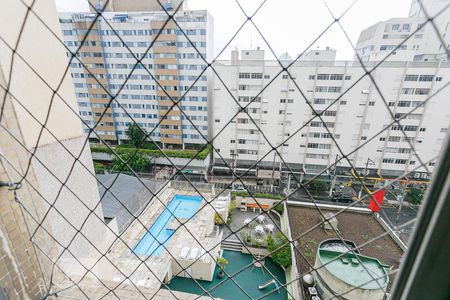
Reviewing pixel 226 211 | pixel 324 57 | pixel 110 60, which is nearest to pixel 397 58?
pixel 324 57

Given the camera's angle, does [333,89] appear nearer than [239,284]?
No

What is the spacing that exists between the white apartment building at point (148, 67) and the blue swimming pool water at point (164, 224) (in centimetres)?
264

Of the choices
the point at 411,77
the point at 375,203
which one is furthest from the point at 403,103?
the point at 375,203

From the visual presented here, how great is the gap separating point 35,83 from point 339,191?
25.4 ft

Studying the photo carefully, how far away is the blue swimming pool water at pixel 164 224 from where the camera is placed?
16.1 feet

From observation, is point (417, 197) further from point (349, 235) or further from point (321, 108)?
point (321, 108)

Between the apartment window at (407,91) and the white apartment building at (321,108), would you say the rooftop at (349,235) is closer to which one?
the white apartment building at (321,108)

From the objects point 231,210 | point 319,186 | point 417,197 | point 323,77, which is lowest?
point 231,210

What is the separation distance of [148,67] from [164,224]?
5.68 meters

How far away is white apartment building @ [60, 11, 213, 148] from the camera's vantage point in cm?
812

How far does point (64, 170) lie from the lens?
1135 millimetres

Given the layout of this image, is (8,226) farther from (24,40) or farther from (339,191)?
(339,191)

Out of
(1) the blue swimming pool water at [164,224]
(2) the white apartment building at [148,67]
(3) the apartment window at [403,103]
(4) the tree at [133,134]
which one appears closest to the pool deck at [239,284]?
(1) the blue swimming pool water at [164,224]

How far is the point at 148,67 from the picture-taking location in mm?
8422
